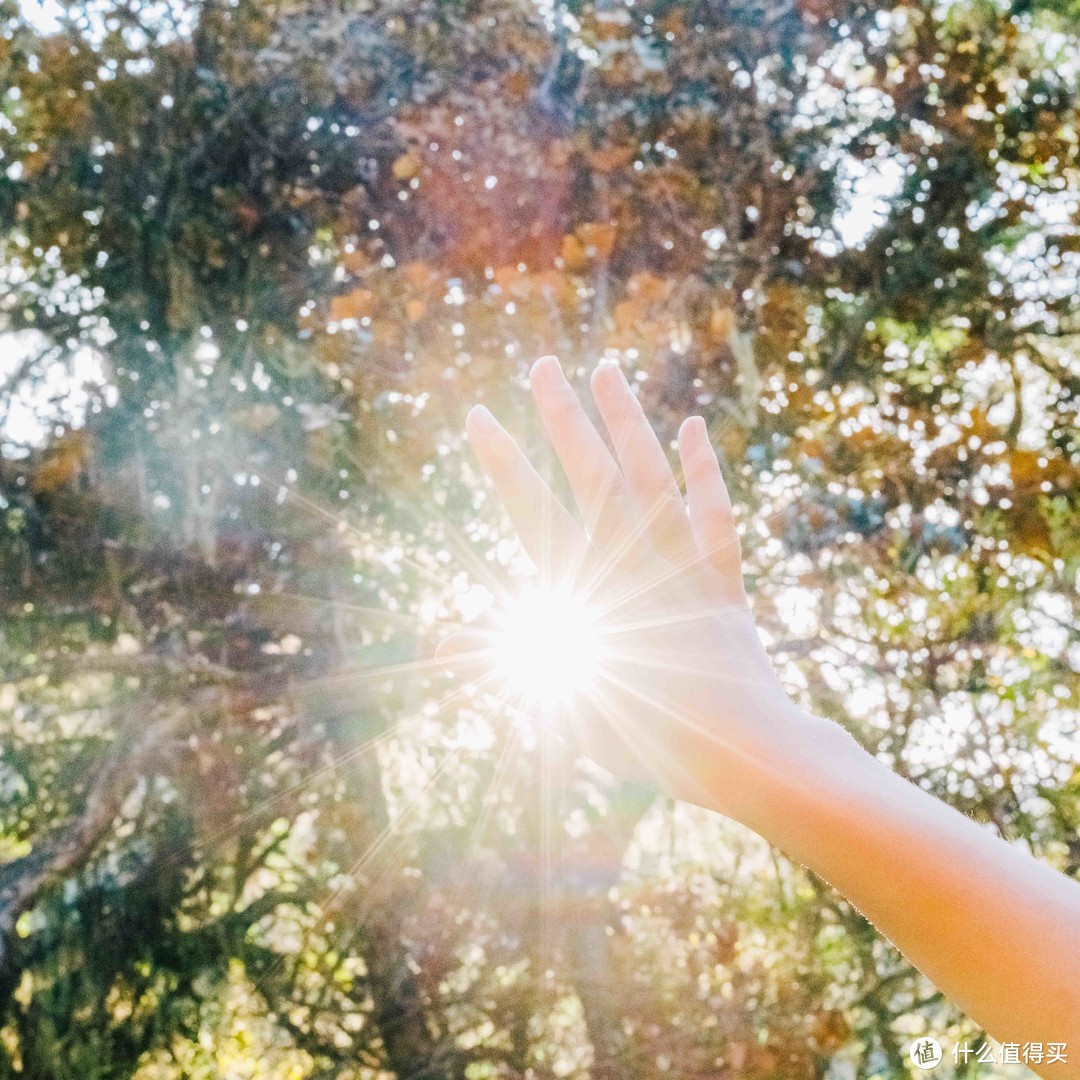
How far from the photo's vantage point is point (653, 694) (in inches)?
39.1

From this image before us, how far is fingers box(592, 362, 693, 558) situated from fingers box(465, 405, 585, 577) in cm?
11

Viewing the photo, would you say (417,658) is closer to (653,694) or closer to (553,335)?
(553,335)

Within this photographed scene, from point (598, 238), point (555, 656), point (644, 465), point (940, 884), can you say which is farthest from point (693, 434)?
point (598, 238)

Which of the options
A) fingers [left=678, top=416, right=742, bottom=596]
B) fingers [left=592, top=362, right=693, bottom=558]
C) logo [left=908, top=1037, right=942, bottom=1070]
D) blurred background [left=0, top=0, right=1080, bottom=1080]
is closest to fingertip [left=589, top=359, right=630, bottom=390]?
fingers [left=592, top=362, right=693, bottom=558]

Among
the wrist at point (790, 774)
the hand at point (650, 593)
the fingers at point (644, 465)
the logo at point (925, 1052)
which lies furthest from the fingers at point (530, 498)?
the logo at point (925, 1052)

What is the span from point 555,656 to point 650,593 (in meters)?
0.26

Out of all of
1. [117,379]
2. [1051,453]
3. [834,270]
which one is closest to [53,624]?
[117,379]

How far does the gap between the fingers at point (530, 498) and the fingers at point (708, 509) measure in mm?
164

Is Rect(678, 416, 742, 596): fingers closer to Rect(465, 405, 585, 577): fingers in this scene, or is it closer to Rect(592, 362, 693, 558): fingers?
Rect(592, 362, 693, 558): fingers

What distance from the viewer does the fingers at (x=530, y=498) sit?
1.17m

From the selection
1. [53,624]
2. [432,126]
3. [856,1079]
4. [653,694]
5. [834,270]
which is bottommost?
[856,1079]

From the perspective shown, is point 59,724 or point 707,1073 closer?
point 707,1073

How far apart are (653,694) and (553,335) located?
1.95m

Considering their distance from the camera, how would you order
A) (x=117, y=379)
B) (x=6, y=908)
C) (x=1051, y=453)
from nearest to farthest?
(x=6, y=908) < (x=1051, y=453) < (x=117, y=379)
